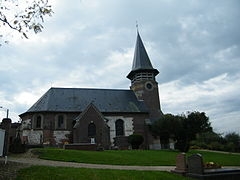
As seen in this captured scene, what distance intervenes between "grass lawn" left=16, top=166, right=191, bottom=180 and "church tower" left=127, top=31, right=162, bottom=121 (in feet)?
81.3

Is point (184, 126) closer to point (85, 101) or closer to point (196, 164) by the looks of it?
point (85, 101)

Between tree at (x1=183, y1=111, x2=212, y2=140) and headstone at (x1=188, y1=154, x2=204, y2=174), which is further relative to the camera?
tree at (x1=183, y1=111, x2=212, y2=140)

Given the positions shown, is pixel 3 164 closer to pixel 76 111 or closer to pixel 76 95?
pixel 76 111

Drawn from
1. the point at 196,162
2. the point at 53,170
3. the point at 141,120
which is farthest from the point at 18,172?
the point at 141,120

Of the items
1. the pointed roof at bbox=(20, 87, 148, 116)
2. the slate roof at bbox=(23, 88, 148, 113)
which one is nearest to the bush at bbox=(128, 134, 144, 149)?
the slate roof at bbox=(23, 88, 148, 113)

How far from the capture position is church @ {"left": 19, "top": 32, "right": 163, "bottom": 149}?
1168 inches

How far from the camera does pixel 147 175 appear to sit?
Answer: 1095cm

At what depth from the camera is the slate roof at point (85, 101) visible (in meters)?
32.7

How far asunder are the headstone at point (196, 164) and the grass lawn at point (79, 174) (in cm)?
89

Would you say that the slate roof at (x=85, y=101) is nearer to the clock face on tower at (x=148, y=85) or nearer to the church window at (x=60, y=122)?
the church window at (x=60, y=122)

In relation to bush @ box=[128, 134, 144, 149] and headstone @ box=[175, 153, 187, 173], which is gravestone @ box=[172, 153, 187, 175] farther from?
bush @ box=[128, 134, 144, 149]

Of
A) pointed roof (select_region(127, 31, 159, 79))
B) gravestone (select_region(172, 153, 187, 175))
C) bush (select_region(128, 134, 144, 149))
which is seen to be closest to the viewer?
gravestone (select_region(172, 153, 187, 175))

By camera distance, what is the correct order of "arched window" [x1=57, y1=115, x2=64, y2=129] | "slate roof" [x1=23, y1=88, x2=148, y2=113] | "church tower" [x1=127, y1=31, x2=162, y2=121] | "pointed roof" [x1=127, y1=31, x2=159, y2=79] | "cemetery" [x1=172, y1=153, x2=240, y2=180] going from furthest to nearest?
"pointed roof" [x1=127, y1=31, x2=159, y2=79], "church tower" [x1=127, y1=31, x2=162, y2=121], "slate roof" [x1=23, y1=88, x2=148, y2=113], "arched window" [x1=57, y1=115, x2=64, y2=129], "cemetery" [x1=172, y1=153, x2=240, y2=180]

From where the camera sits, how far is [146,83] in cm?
3812
